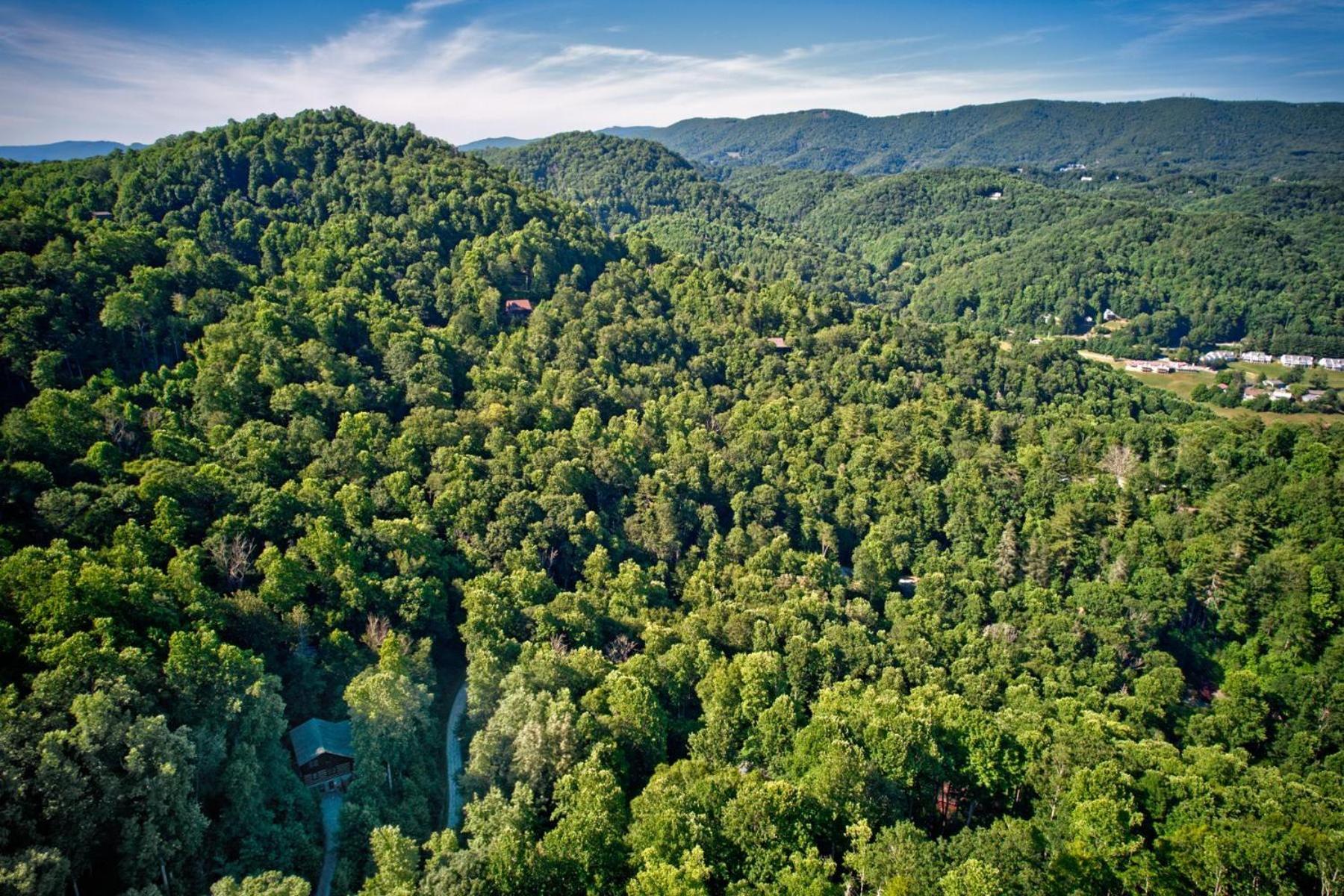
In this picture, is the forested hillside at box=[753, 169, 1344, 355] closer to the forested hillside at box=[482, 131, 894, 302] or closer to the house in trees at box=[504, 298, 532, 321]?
the forested hillside at box=[482, 131, 894, 302]

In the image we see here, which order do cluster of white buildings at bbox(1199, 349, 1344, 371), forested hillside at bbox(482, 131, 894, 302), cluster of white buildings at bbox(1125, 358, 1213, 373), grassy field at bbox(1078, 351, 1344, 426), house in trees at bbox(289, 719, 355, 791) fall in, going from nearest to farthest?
1. house in trees at bbox(289, 719, 355, 791)
2. grassy field at bbox(1078, 351, 1344, 426)
3. cluster of white buildings at bbox(1125, 358, 1213, 373)
4. cluster of white buildings at bbox(1199, 349, 1344, 371)
5. forested hillside at bbox(482, 131, 894, 302)

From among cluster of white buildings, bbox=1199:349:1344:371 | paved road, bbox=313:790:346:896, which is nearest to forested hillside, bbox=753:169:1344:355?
cluster of white buildings, bbox=1199:349:1344:371

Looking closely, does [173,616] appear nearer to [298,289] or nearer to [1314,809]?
[298,289]

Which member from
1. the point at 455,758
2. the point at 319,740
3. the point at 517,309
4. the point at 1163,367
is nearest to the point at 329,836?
the point at 319,740

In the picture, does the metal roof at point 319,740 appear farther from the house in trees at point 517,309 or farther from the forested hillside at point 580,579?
the house in trees at point 517,309

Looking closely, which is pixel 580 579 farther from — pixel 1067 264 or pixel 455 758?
pixel 1067 264
